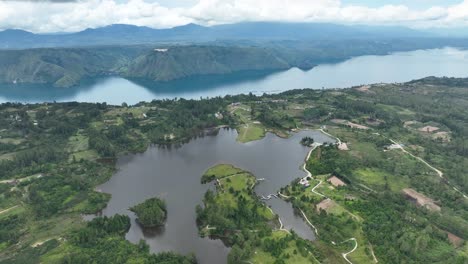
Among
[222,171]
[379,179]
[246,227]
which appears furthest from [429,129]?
[246,227]

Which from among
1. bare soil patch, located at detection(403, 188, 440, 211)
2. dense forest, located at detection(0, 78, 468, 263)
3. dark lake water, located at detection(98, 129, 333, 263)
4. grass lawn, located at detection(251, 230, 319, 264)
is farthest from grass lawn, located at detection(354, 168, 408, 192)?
grass lawn, located at detection(251, 230, 319, 264)

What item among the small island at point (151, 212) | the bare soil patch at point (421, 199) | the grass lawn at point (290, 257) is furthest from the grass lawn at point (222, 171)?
the bare soil patch at point (421, 199)

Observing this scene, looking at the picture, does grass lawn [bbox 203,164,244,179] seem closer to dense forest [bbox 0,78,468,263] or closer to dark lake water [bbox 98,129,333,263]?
dense forest [bbox 0,78,468,263]

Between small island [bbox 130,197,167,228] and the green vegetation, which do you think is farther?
small island [bbox 130,197,167,228]

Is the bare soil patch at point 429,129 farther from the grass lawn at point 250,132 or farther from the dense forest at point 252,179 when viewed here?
the grass lawn at point 250,132

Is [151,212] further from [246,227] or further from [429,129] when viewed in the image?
[429,129]

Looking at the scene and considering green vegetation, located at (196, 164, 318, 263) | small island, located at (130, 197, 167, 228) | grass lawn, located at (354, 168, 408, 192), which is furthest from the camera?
grass lawn, located at (354, 168, 408, 192)

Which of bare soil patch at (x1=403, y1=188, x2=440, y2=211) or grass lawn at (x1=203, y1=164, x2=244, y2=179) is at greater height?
grass lawn at (x1=203, y1=164, x2=244, y2=179)
